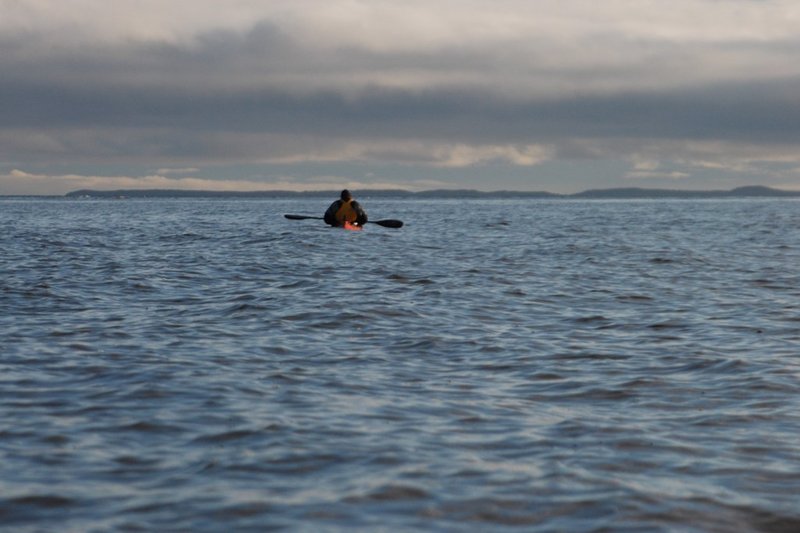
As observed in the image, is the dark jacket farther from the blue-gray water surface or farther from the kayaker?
the blue-gray water surface

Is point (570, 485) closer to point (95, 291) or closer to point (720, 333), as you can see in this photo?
point (720, 333)

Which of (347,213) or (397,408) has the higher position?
(347,213)

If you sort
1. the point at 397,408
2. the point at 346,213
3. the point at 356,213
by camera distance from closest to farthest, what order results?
the point at 397,408 → the point at 356,213 → the point at 346,213

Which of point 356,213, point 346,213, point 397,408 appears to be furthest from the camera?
point 346,213

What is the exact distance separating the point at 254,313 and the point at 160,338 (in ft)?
9.46

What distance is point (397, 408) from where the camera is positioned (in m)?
8.95

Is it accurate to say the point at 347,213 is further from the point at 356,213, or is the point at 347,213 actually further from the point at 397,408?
the point at 397,408

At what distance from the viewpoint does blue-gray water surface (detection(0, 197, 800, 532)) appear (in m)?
6.17

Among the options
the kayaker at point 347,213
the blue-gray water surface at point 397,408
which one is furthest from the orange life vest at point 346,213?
the blue-gray water surface at point 397,408

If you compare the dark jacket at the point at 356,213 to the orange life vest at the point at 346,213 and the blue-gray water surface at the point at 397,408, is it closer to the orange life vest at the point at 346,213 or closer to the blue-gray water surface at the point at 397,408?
the orange life vest at the point at 346,213

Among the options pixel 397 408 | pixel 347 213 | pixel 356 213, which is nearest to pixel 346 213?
pixel 347 213

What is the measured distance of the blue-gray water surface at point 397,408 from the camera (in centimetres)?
617

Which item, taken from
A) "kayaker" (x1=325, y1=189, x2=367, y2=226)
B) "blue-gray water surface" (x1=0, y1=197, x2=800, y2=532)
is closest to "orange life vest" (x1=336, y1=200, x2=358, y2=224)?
"kayaker" (x1=325, y1=189, x2=367, y2=226)

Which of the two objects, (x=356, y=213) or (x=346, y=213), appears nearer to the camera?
(x=356, y=213)
